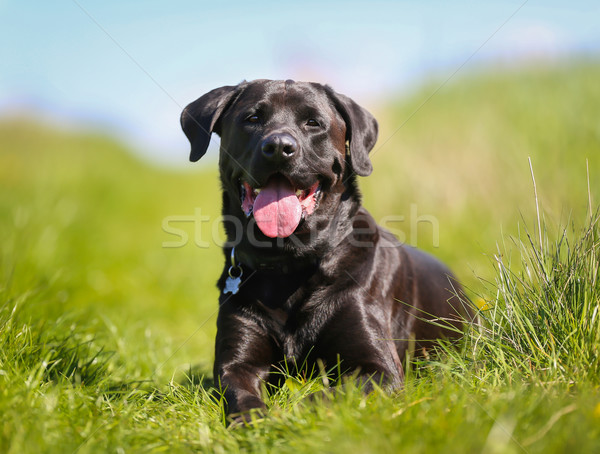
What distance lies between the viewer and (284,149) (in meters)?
2.85

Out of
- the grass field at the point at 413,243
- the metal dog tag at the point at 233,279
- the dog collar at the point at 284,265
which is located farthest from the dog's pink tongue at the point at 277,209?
the grass field at the point at 413,243

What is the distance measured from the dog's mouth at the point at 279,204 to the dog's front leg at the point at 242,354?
1.67 feet

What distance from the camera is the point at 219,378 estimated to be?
106 inches

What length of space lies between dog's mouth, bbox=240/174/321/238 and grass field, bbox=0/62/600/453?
2.72 ft

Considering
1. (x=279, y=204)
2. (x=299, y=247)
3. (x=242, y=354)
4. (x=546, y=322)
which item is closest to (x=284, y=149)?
(x=279, y=204)

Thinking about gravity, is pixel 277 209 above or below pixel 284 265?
above

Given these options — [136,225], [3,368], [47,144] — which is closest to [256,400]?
[3,368]

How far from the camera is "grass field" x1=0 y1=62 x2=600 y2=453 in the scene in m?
1.90

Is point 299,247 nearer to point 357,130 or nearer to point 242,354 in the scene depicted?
point 242,354

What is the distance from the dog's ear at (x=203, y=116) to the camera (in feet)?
10.8

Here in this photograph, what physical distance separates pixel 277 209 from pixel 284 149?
0.33 m

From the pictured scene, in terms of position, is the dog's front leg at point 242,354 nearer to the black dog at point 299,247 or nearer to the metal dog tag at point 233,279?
the black dog at point 299,247

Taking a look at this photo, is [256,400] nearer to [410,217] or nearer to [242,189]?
[242,189]

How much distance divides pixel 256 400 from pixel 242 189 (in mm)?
1209
